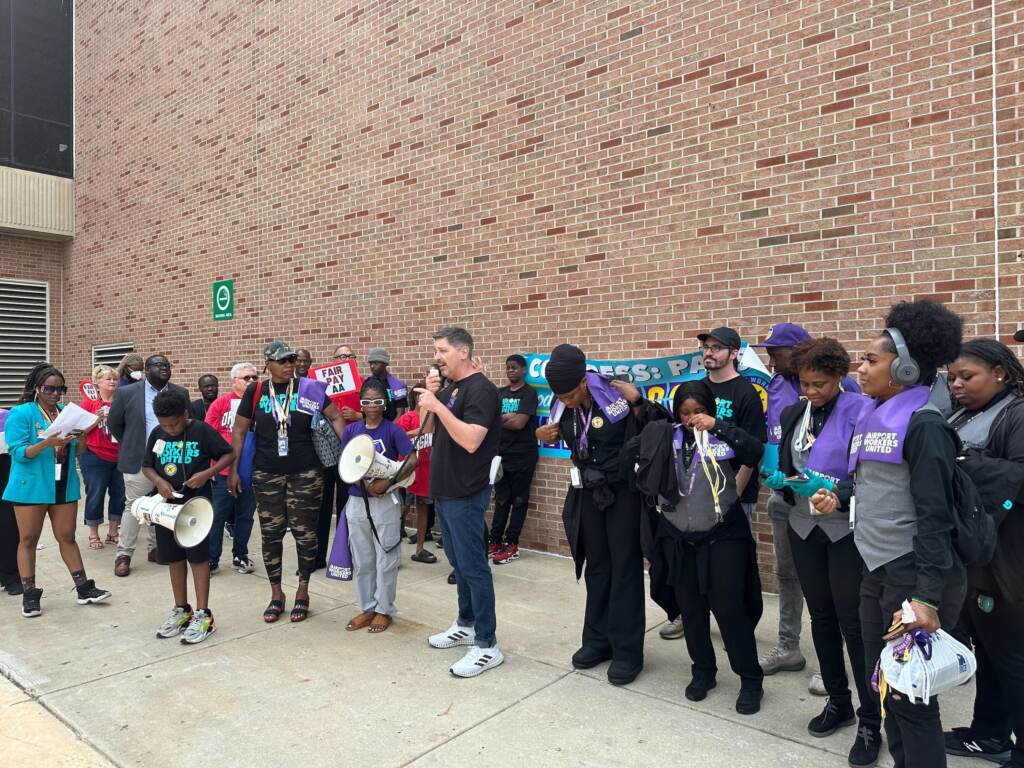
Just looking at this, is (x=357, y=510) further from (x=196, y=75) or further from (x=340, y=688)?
(x=196, y=75)

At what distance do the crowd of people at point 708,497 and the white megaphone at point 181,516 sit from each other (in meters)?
0.10

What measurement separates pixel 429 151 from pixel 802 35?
4.19m

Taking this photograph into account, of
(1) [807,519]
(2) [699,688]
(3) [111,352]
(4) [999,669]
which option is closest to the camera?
(4) [999,669]

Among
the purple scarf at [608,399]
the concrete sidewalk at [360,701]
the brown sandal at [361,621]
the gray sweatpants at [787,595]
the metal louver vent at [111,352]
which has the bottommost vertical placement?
the concrete sidewalk at [360,701]

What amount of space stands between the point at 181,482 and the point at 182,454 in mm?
188

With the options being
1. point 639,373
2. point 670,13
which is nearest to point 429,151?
point 670,13

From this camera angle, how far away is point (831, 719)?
3.40 meters

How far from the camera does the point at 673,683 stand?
13.1 ft

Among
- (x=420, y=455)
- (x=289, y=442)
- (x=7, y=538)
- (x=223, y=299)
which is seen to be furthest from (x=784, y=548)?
(x=223, y=299)

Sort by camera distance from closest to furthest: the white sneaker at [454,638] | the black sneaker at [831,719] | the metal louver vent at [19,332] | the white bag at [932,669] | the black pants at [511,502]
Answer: the white bag at [932,669], the black sneaker at [831,719], the white sneaker at [454,638], the black pants at [511,502], the metal louver vent at [19,332]

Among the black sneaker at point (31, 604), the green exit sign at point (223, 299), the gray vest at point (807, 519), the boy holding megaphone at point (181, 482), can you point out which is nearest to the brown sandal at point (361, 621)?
the boy holding megaphone at point (181, 482)

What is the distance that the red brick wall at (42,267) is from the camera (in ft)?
45.9

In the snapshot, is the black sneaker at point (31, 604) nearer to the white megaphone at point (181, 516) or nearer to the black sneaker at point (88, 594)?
the black sneaker at point (88, 594)

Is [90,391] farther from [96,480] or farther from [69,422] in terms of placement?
[69,422]
